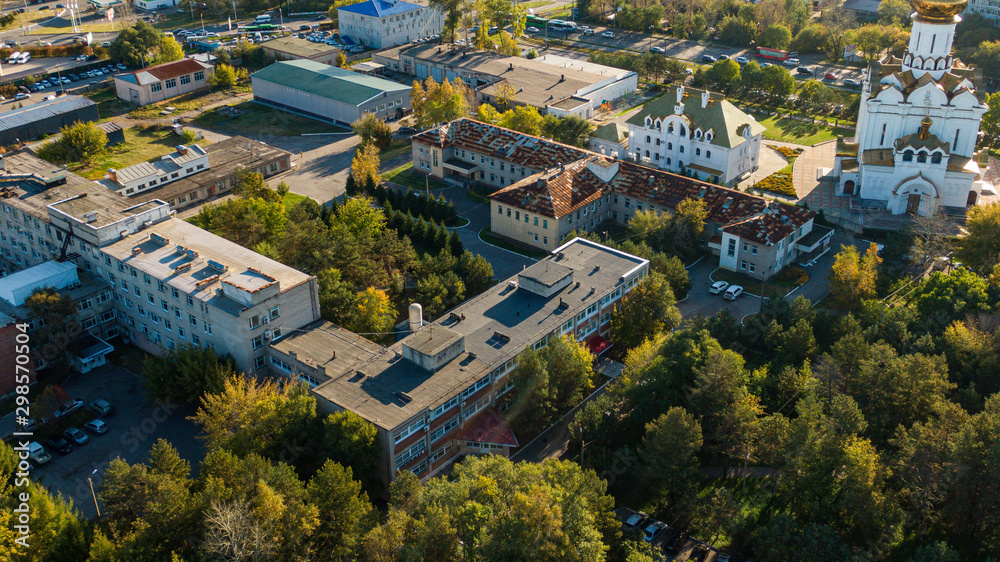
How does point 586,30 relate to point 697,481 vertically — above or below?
above

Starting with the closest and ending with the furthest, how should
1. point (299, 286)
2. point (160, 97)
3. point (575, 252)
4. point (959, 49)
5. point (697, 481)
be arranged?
point (697, 481) → point (299, 286) → point (575, 252) → point (160, 97) → point (959, 49)

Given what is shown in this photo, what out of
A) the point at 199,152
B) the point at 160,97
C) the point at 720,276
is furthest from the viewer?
the point at 160,97

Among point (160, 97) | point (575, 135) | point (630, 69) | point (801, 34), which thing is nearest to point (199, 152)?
Answer: point (160, 97)

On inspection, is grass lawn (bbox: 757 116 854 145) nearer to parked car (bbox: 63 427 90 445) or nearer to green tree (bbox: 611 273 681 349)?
green tree (bbox: 611 273 681 349)

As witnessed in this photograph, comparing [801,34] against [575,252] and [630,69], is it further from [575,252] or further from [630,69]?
[575,252]

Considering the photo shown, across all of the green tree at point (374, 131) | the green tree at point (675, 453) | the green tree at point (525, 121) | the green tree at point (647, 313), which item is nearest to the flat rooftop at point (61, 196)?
the green tree at point (374, 131)

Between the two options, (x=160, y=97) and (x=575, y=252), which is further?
(x=160, y=97)

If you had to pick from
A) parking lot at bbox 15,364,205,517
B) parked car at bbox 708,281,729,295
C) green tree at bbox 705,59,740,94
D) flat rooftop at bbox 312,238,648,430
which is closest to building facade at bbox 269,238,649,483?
flat rooftop at bbox 312,238,648,430

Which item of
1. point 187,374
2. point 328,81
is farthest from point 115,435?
point 328,81
